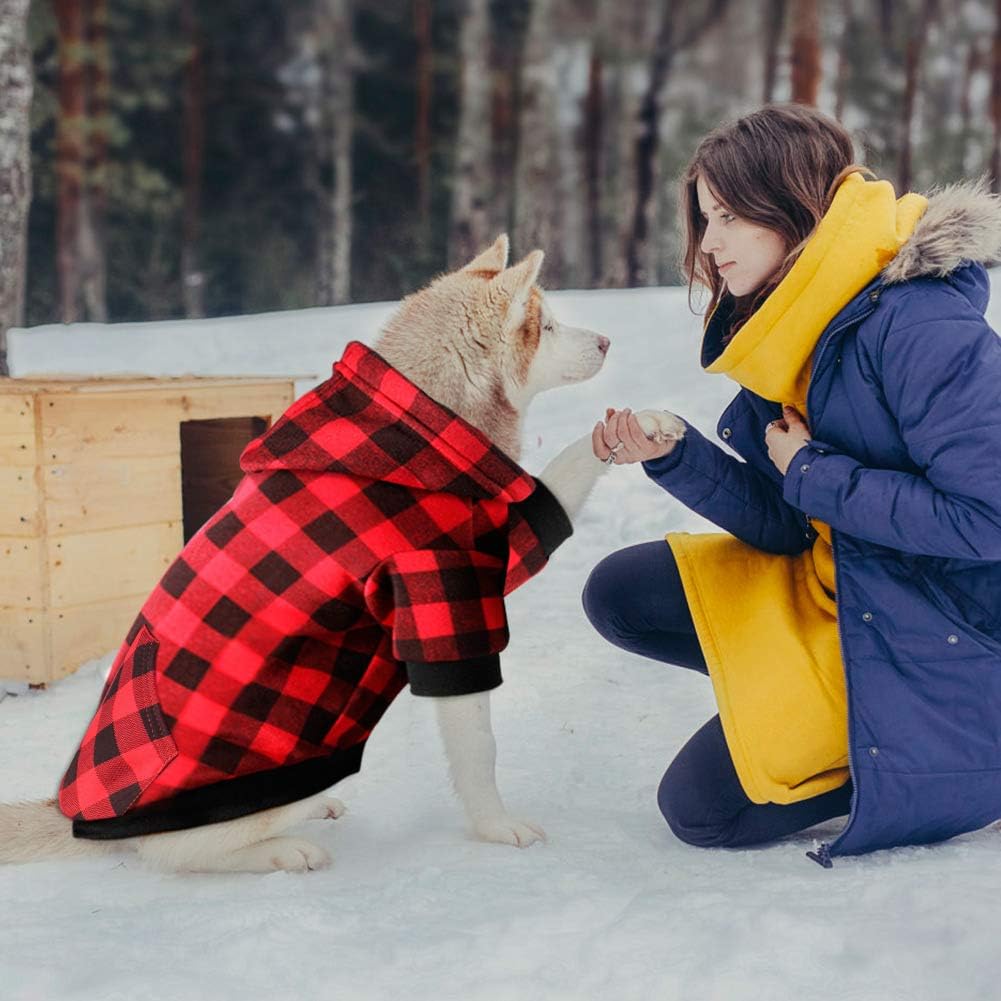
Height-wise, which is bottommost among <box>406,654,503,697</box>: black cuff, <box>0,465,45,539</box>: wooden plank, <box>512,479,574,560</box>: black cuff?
<box>406,654,503,697</box>: black cuff

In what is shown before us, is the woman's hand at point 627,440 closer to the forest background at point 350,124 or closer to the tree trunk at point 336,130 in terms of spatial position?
the forest background at point 350,124

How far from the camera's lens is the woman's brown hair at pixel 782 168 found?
1.83m

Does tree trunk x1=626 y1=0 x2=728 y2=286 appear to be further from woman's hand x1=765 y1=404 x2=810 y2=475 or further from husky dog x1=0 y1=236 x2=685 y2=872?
husky dog x1=0 y1=236 x2=685 y2=872

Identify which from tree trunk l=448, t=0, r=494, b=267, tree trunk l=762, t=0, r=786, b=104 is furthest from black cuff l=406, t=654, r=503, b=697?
tree trunk l=762, t=0, r=786, b=104

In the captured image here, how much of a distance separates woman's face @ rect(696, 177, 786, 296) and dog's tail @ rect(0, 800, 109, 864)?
1449 mm

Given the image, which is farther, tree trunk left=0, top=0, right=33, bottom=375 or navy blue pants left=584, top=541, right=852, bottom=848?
tree trunk left=0, top=0, right=33, bottom=375

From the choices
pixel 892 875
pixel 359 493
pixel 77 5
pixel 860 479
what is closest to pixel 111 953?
pixel 359 493

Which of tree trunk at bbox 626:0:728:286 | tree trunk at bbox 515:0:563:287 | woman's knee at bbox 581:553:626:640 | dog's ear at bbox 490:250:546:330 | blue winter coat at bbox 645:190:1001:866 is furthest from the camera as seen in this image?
tree trunk at bbox 626:0:728:286

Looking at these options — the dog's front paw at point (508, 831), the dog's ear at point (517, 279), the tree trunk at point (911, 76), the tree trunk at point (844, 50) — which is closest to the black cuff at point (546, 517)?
the dog's ear at point (517, 279)

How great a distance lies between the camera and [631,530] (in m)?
4.01

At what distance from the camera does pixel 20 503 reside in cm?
298

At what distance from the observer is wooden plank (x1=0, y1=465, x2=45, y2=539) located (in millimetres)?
2965

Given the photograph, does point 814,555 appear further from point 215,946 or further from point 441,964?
point 215,946

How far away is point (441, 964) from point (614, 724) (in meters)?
1.20
